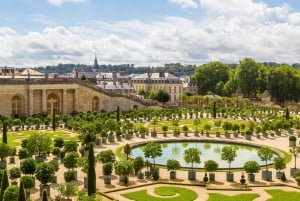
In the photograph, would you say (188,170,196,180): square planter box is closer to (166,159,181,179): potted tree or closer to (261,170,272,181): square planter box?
(166,159,181,179): potted tree

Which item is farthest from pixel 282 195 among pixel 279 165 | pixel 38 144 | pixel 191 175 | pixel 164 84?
pixel 164 84

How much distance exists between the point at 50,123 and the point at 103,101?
18.5m

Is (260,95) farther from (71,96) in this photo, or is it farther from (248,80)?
(71,96)

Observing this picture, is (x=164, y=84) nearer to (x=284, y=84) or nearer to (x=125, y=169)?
(x=284, y=84)

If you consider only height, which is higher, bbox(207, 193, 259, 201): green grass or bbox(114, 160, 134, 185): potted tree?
bbox(114, 160, 134, 185): potted tree

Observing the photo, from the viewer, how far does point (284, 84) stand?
327ft

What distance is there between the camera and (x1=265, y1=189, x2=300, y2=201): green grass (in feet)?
91.5

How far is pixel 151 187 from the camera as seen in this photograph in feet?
102

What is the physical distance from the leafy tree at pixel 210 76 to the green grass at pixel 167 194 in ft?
298

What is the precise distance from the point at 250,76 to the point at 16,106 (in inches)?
2389

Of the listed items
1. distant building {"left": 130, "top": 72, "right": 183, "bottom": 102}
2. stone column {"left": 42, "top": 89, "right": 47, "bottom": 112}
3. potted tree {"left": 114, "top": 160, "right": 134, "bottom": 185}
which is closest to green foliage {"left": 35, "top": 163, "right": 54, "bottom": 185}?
potted tree {"left": 114, "top": 160, "right": 134, "bottom": 185}

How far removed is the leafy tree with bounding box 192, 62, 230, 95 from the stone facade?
3538 cm

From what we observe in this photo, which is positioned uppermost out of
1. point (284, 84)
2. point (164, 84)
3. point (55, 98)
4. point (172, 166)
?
point (164, 84)

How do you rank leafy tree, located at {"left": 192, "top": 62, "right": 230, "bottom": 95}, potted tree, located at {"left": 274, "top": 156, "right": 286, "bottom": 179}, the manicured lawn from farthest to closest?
leafy tree, located at {"left": 192, "top": 62, "right": 230, "bottom": 95}
the manicured lawn
potted tree, located at {"left": 274, "top": 156, "right": 286, "bottom": 179}
